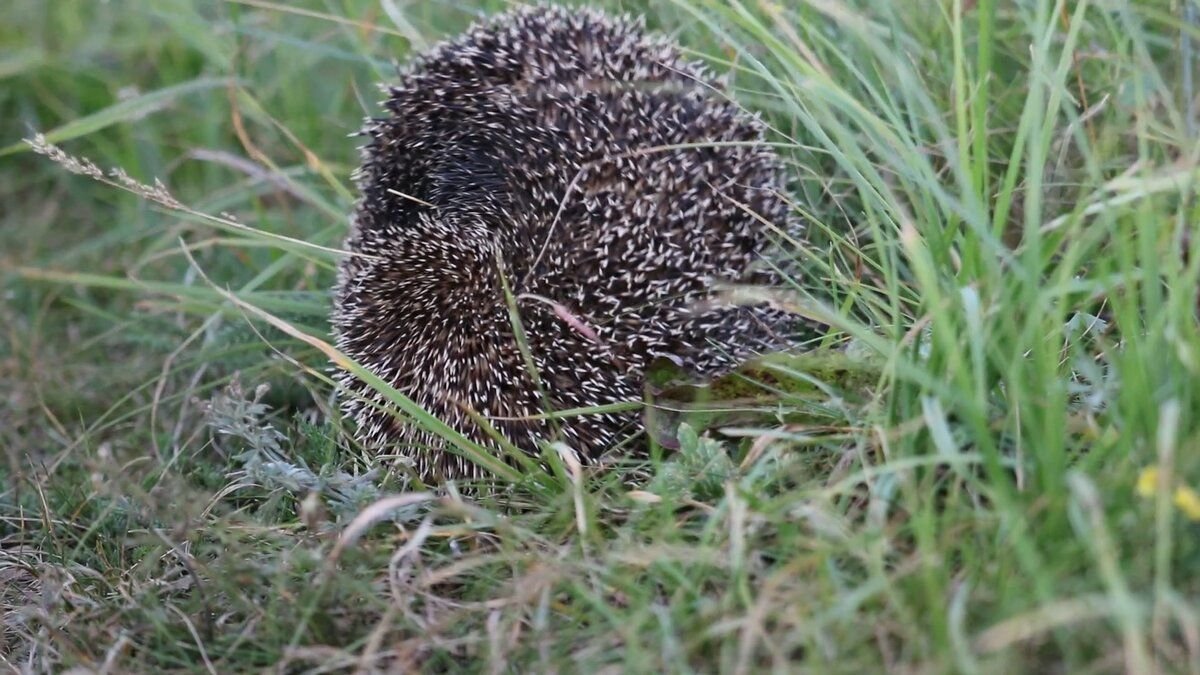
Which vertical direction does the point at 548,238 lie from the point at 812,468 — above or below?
above

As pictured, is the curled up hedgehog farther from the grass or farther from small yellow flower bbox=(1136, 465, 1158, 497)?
small yellow flower bbox=(1136, 465, 1158, 497)

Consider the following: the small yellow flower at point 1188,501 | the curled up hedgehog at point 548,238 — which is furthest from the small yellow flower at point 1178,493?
the curled up hedgehog at point 548,238

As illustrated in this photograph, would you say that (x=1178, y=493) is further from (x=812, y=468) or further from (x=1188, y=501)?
(x=812, y=468)

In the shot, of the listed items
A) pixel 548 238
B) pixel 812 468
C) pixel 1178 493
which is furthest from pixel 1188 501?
pixel 548 238

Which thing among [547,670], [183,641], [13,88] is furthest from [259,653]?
[13,88]

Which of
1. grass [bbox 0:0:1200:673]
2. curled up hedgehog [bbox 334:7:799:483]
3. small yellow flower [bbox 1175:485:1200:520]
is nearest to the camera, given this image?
small yellow flower [bbox 1175:485:1200:520]

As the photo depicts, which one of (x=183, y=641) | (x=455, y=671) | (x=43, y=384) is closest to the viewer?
(x=455, y=671)

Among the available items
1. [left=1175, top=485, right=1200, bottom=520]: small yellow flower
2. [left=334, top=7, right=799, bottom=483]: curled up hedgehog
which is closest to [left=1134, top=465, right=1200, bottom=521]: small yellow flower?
[left=1175, top=485, right=1200, bottom=520]: small yellow flower

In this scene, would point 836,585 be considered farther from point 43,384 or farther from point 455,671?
point 43,384
